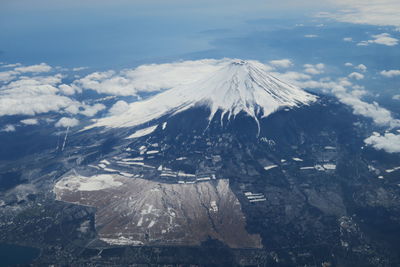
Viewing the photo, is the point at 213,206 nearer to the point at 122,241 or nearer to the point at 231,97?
the point at 122,241

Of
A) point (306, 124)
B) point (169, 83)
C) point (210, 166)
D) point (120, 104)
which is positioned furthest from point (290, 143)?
point (169, 83)

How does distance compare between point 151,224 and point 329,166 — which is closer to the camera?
point 151,224

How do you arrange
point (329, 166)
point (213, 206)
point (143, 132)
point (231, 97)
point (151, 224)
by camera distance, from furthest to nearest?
point (231, 97), point (143, 132), point (329, 166), point (213, 206), point (151, 224)

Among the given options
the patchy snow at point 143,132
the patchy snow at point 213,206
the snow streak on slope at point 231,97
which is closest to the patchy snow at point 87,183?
the patchy snow at point 143,132

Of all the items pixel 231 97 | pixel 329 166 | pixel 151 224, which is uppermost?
pixel 231 97

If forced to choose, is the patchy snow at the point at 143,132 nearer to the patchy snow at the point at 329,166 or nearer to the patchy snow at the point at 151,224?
the patchy snow at the point at 151,224

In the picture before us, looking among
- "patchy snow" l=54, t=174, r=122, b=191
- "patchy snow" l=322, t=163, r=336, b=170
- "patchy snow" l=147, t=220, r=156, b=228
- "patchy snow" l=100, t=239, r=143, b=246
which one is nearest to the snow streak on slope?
"patchy snow" l=322, t=163, r=336, b=170

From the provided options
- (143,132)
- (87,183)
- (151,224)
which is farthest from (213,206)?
(143,132)

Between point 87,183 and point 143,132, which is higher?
point 143,132
